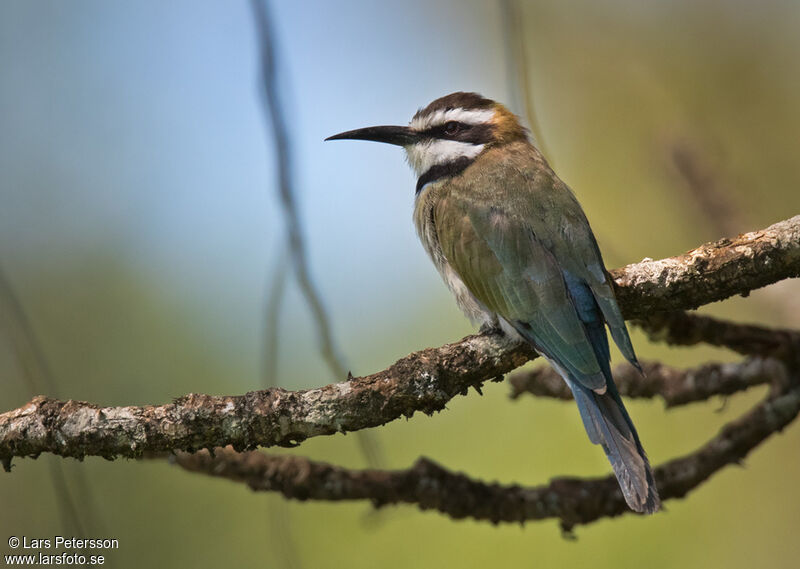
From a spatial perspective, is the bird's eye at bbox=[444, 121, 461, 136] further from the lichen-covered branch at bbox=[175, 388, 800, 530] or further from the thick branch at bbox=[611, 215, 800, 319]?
the lichen-covered branch at bbox=[175, 388, 800, 530]

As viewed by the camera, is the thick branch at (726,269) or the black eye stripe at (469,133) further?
the black eye stripe at (469,133)

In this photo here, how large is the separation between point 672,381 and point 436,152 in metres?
1.29

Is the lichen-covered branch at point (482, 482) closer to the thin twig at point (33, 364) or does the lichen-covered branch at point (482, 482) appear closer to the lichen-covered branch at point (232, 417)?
the thin twig at point (33, 364)

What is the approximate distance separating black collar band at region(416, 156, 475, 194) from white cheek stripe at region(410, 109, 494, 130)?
209 millimetres

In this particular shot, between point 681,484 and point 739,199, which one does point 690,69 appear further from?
point 681,484

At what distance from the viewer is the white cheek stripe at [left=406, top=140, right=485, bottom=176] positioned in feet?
11.1

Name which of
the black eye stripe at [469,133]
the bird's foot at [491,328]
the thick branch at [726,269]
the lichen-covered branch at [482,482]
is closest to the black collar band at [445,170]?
the black eye stripe at [469,133]

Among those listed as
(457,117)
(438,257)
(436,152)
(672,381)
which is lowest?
(672,381)

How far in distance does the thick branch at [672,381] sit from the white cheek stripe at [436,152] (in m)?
0.92

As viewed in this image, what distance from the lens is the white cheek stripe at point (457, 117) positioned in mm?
3475

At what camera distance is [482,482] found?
2.82m

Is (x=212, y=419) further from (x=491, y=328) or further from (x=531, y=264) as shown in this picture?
(x=531, y=264)

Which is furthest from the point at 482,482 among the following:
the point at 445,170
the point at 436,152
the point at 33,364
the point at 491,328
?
the point at 33,364

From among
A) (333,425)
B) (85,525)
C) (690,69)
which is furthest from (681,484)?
(690,69)
